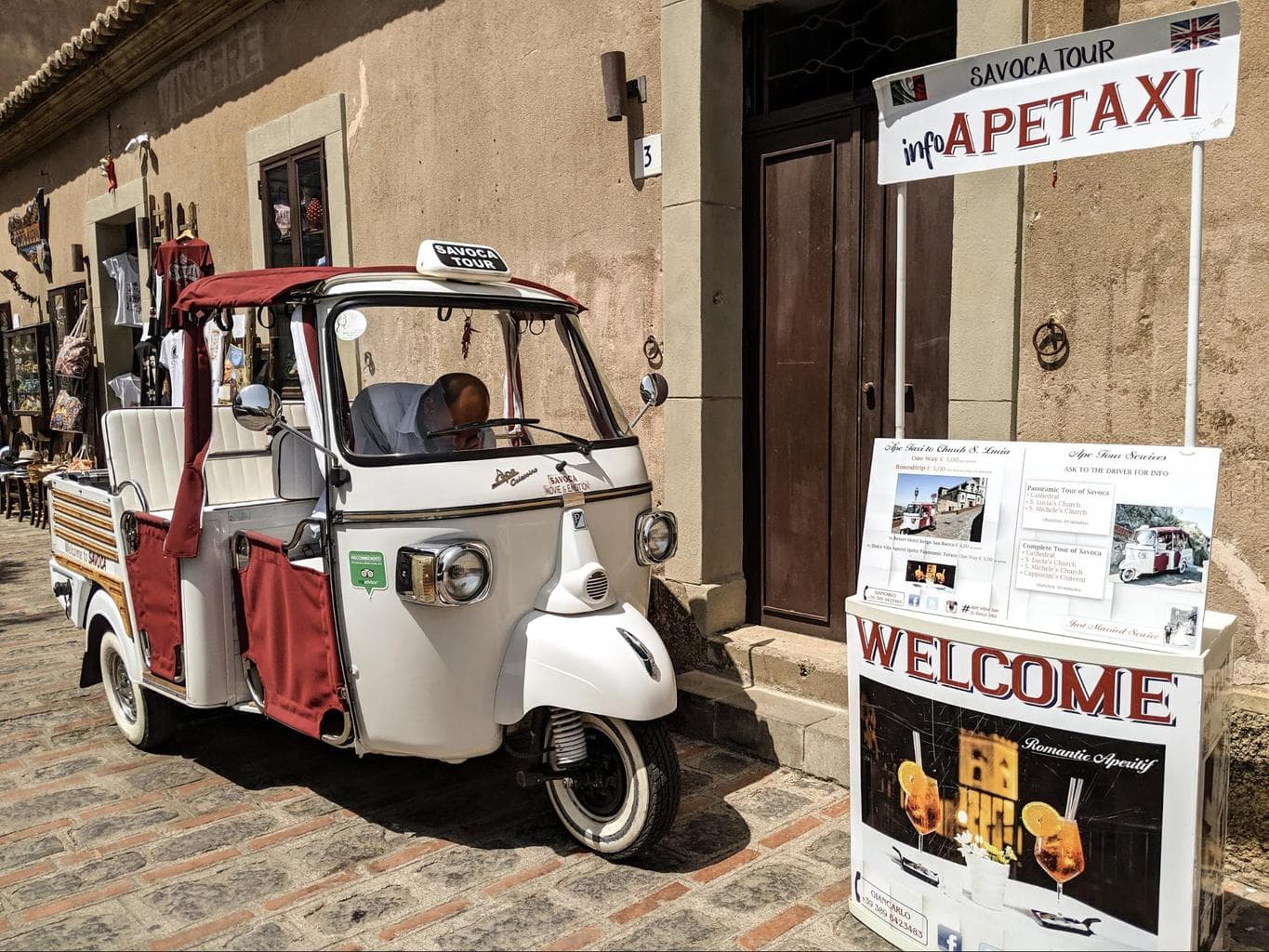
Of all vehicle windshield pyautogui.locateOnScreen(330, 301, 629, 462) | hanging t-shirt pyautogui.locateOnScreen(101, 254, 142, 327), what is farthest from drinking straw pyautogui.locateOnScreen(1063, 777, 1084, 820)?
hanging t-shirt pyautogui.locateOnScreen(101, 254, 142, 327)

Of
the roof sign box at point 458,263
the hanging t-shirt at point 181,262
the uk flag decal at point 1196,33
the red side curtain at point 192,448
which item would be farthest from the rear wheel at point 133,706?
the hanging t-shirt at point 181,262

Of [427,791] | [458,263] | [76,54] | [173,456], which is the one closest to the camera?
[458,263]

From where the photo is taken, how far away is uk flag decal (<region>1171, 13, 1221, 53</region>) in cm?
261

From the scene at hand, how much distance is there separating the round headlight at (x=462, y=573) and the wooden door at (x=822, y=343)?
7.39 ft

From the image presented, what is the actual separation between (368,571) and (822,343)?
265 centimetres

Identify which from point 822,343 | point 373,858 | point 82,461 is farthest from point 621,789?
point 82,461

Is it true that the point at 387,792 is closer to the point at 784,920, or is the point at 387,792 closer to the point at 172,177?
the point at 784,920

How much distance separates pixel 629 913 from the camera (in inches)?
128

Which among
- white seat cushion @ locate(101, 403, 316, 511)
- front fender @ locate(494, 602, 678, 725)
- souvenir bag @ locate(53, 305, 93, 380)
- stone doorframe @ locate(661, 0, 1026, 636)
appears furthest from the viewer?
souvenir bag @ locate(53, 305, 93, 380)

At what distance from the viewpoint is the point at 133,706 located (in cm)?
486

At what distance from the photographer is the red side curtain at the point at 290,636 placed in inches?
145

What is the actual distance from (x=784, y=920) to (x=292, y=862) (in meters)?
1.77

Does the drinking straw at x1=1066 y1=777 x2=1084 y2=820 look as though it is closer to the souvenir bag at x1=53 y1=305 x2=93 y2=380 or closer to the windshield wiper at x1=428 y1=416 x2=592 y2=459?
the windshield wiper at x1=428 y1=416 x2=592 y2=459

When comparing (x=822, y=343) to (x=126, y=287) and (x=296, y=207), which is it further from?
(x=126, y=287)
